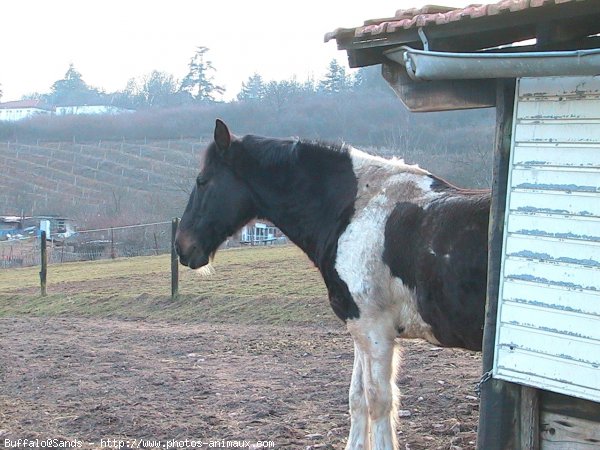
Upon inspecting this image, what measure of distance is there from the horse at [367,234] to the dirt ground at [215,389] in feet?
3.20

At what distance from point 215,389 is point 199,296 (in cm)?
743

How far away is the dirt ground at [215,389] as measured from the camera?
570 cm

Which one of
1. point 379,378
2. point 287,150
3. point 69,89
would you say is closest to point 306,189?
point 287,150

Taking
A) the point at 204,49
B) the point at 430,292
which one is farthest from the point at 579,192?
the point at 204,49

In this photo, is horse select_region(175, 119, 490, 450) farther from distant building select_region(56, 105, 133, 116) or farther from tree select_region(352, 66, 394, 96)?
distant building select_region(56, 105, 133, 116)

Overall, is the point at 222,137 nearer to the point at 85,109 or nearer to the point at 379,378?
the point at 379,378

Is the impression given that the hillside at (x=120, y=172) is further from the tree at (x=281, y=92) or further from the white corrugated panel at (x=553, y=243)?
the white corrugated panel at (x=553, y=243)

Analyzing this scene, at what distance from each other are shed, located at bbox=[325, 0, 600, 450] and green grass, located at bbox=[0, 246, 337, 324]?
6.88m

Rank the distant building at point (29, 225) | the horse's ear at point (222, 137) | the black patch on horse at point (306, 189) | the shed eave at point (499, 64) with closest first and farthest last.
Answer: the shed eave at point (499, 64) < the black patch on horse at point (306, 189) < the horse's ear at point (222, 137) < the distant building at point (29, 225)

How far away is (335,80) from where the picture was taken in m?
81.5

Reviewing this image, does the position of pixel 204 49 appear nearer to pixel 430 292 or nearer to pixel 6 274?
pixel 6 274

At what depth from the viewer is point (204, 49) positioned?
93625 mm

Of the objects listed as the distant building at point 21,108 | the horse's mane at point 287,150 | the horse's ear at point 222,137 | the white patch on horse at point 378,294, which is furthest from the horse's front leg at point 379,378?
the distant building at point 21,108

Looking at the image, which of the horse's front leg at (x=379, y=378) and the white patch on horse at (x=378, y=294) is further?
the horse's front leg at (x=379, y=378)
